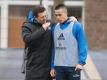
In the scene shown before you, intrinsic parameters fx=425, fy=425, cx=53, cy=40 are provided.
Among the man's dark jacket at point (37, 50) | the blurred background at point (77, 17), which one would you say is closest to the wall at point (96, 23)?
the blurred background at point (77, 17)

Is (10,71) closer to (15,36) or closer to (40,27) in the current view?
(40,27)

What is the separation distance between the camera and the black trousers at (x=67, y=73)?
5727 mm

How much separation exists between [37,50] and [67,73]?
514 millimetres

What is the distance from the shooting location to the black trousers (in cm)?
573

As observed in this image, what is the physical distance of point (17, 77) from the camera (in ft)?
37.9

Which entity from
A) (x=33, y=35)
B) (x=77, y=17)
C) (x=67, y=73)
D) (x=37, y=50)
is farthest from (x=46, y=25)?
(x=77, y=17)

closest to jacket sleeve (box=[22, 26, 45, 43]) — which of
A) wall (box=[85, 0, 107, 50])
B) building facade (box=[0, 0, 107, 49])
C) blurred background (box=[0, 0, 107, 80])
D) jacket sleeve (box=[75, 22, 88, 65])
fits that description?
jacket sleeve (box=[75, 22, 88, 65])

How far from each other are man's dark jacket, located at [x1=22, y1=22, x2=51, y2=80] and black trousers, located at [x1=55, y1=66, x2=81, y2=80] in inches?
6.2

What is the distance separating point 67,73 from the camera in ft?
18.9

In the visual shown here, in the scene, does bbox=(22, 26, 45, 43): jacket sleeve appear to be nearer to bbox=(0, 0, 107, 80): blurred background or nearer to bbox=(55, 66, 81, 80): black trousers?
bbox=(55, 66, 81, 80): black trousers

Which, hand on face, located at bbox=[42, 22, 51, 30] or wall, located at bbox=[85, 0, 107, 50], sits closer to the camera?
hand on face, located at bbox=[42, 22, 51, 30]

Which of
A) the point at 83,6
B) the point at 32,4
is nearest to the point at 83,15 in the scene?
the point at 83,6

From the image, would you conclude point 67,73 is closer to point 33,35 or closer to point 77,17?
point 33,35

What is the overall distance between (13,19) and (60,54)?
54.5ft
